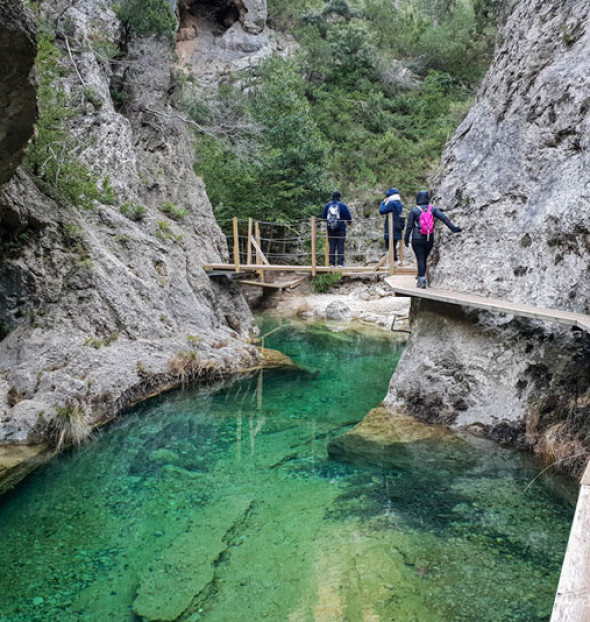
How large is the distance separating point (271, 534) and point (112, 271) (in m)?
7.32

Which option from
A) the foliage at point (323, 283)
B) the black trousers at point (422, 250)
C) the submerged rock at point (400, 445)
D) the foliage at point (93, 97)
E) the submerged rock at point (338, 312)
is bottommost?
the submerged rock at point (338, 312)

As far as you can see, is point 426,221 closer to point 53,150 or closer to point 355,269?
point 355,269

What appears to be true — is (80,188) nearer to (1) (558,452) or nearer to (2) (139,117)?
(2) (139,117)

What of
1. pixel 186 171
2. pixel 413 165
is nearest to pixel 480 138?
pixel 186 171

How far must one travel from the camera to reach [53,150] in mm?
9734

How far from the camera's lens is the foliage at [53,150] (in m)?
9.08

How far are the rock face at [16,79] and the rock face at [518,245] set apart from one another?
652 centimetres

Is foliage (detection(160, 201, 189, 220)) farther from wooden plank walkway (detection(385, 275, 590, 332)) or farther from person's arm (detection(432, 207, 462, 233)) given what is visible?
person's arm (detection(432, 207, 462, 233))

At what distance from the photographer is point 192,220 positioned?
15148 mm

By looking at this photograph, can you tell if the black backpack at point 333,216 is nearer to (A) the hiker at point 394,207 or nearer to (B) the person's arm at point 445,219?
(A) the hiker at point 394,207

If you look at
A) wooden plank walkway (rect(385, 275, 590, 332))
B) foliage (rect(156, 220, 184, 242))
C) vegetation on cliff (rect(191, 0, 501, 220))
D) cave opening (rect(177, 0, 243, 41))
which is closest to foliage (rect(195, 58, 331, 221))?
vegetation on cliff (rect(191, 0, 501, 220))

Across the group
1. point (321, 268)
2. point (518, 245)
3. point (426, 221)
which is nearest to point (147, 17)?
point (321, 268)

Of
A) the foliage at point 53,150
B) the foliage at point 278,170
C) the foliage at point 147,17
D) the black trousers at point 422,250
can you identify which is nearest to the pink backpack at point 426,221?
the black trousers at point 422,250

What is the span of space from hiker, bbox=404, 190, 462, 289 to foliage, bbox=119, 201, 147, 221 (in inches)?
311
